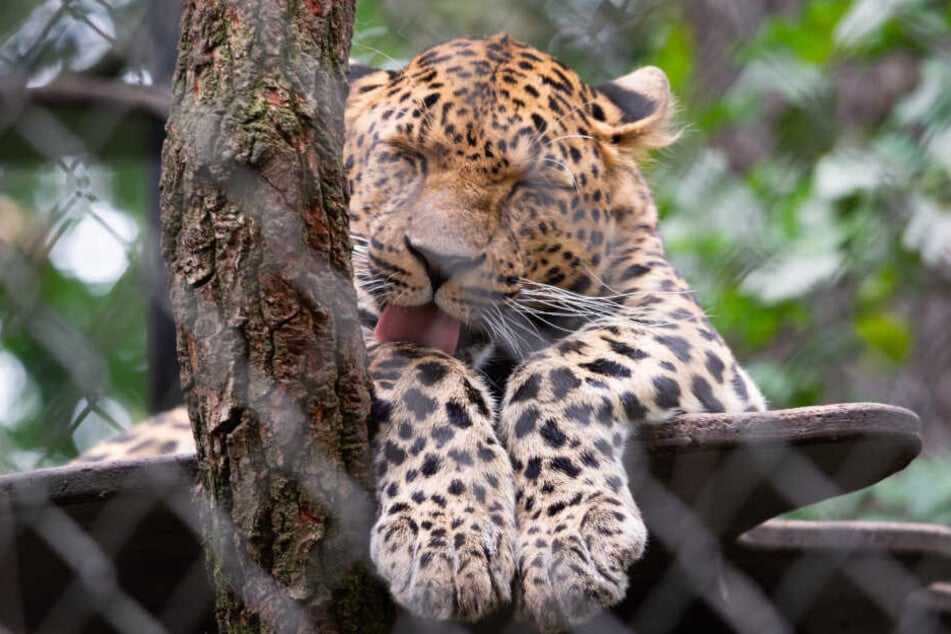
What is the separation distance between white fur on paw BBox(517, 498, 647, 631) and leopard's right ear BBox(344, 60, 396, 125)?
125 cm

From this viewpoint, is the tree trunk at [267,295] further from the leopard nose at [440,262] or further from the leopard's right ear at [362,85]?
the leopard's right ear at [362,85]

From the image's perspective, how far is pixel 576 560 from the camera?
178 centimetres

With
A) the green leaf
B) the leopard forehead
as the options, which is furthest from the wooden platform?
the green leaf

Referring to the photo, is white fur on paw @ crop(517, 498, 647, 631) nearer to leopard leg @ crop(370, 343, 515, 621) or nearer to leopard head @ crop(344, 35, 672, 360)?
leopard leg @ crop(370, 343, 515, 621)

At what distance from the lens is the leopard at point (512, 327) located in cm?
181

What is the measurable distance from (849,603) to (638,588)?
0.69 m

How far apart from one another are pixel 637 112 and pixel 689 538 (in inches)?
47.6

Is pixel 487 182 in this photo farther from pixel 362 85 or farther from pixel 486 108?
pixel 362 85

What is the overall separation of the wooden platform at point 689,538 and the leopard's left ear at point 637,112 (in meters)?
0.98

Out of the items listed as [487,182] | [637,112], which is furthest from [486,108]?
[637,112]

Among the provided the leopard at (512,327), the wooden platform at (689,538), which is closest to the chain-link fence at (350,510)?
the wooden platform at (689,538)

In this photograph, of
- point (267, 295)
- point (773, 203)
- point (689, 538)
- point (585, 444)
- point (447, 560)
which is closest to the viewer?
point (267, 295)

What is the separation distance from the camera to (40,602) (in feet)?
7.72

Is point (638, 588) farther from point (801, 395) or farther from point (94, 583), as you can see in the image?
point (801, 395)
